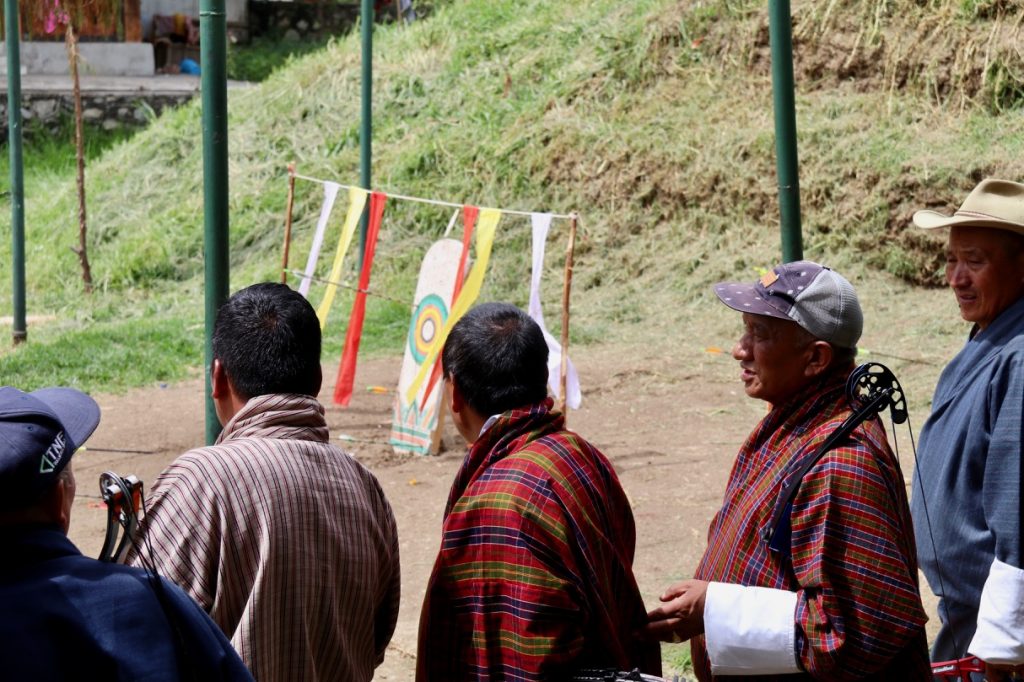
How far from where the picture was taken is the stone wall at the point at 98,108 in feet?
59.7

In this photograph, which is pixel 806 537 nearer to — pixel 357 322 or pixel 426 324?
pixel 426 324

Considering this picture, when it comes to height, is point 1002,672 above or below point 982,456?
below

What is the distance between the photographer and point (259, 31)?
23156 mm

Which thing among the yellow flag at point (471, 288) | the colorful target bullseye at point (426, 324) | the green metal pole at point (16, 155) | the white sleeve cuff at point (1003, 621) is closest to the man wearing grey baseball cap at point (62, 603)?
the white sleeve cuff at point (1003, 621)

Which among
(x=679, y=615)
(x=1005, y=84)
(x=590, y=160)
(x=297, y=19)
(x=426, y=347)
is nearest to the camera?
(x=679, y=615)

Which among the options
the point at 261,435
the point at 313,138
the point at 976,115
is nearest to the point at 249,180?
the point at 313,138

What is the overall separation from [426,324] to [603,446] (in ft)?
4.21

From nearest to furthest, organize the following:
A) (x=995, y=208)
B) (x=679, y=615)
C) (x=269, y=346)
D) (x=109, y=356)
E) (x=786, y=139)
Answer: (x=679, y=615) < (x=269, y=346) < (x=995, y=208) < (x=786, y=139) < (x=109, y=356)

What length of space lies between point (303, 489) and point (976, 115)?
939 centimetres

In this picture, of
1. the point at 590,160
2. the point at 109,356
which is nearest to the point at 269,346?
the point at 109,356

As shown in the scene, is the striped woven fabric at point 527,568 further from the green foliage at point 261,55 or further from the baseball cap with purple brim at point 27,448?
the green foliage at point 261,55

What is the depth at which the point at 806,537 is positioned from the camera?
2.29m

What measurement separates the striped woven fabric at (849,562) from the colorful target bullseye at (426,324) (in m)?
5.06

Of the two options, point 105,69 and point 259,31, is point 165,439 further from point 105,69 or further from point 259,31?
point 259,31
